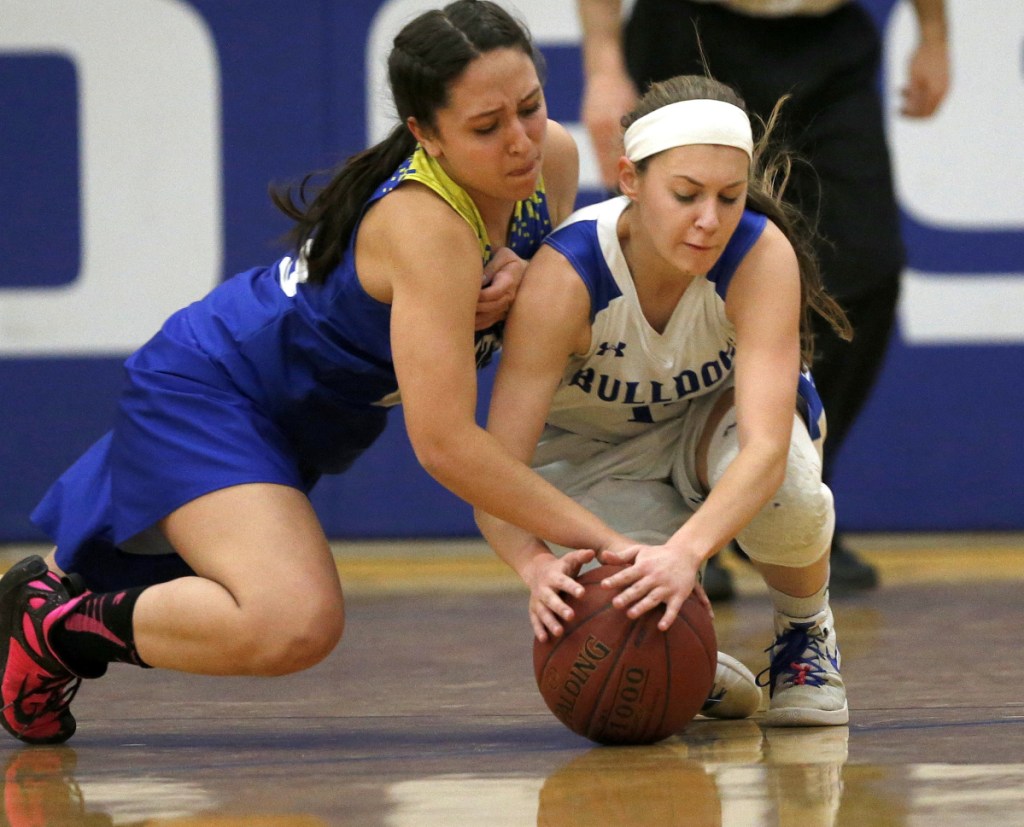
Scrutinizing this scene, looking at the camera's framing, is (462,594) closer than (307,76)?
Yes

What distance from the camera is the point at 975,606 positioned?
11.0 feet

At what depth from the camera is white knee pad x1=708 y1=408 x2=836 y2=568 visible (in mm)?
2207

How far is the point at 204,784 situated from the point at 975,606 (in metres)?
1.96

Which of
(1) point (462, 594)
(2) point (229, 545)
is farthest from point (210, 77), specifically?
(2) point (229, 545)

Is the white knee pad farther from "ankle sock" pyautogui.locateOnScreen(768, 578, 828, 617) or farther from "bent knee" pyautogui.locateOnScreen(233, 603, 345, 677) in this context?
"bent knee" pyautogui.locateOnScreen(233, 603, 345, 677)

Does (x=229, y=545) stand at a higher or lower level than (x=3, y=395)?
higher

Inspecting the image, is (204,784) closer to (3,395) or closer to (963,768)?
(963,768)

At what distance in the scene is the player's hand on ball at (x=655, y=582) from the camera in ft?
6.52

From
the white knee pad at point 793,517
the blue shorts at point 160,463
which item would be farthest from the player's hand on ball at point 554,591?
the blue shorts at point 160,463

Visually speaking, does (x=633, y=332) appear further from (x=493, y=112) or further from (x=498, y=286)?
(x=493, y=112)

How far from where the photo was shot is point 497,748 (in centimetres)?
208

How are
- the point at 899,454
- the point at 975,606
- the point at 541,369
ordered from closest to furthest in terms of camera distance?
the point at 541,369 → the point at 975,606 → the point at 899,454

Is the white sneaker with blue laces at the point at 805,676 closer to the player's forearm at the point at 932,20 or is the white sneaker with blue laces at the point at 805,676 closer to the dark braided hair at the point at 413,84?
the dark braided hair at the point at 413,84

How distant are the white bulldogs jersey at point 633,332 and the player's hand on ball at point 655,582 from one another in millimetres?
349
